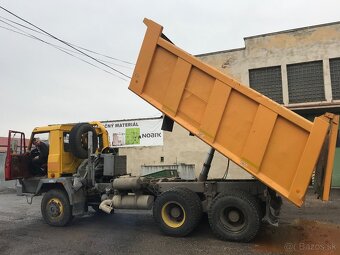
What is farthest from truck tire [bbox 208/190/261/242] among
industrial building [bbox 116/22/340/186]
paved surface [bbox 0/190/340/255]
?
industrial building [bbox 116/22/340/186]

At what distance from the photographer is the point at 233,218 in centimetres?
744

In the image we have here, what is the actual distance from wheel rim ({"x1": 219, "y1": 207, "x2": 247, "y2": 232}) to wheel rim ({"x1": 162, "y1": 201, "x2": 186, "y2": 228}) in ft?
3.11

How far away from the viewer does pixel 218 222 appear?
24.6 feet

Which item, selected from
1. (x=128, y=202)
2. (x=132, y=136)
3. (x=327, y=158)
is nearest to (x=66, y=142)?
(x=128, y=202)

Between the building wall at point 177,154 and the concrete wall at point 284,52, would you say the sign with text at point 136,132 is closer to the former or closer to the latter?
the building wall at point 177,154

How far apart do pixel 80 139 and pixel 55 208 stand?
190 cm

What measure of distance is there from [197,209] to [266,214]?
1444mm

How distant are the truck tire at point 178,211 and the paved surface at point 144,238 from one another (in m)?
0.23

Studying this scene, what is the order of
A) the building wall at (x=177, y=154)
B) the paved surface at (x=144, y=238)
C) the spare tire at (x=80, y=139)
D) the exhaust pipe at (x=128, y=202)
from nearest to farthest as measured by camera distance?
the paved surface at (x=144, y=238) < the exhaust pipe at (x=128, y=202) < the spare tire at (x=80, y=139) < the building wall at (x=177, y=154)

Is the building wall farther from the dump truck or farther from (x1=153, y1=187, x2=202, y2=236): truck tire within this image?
(x1=153, y1=187, x2=202, y2=236): truck tire

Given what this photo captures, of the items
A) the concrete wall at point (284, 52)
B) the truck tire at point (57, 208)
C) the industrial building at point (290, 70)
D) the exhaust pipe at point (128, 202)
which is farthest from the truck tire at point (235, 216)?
the concrete wall at point (284, 52)

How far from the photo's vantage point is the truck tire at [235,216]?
7172 millimetres

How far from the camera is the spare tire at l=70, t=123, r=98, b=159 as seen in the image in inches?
376

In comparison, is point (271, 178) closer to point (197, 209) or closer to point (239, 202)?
point (239, 202)
